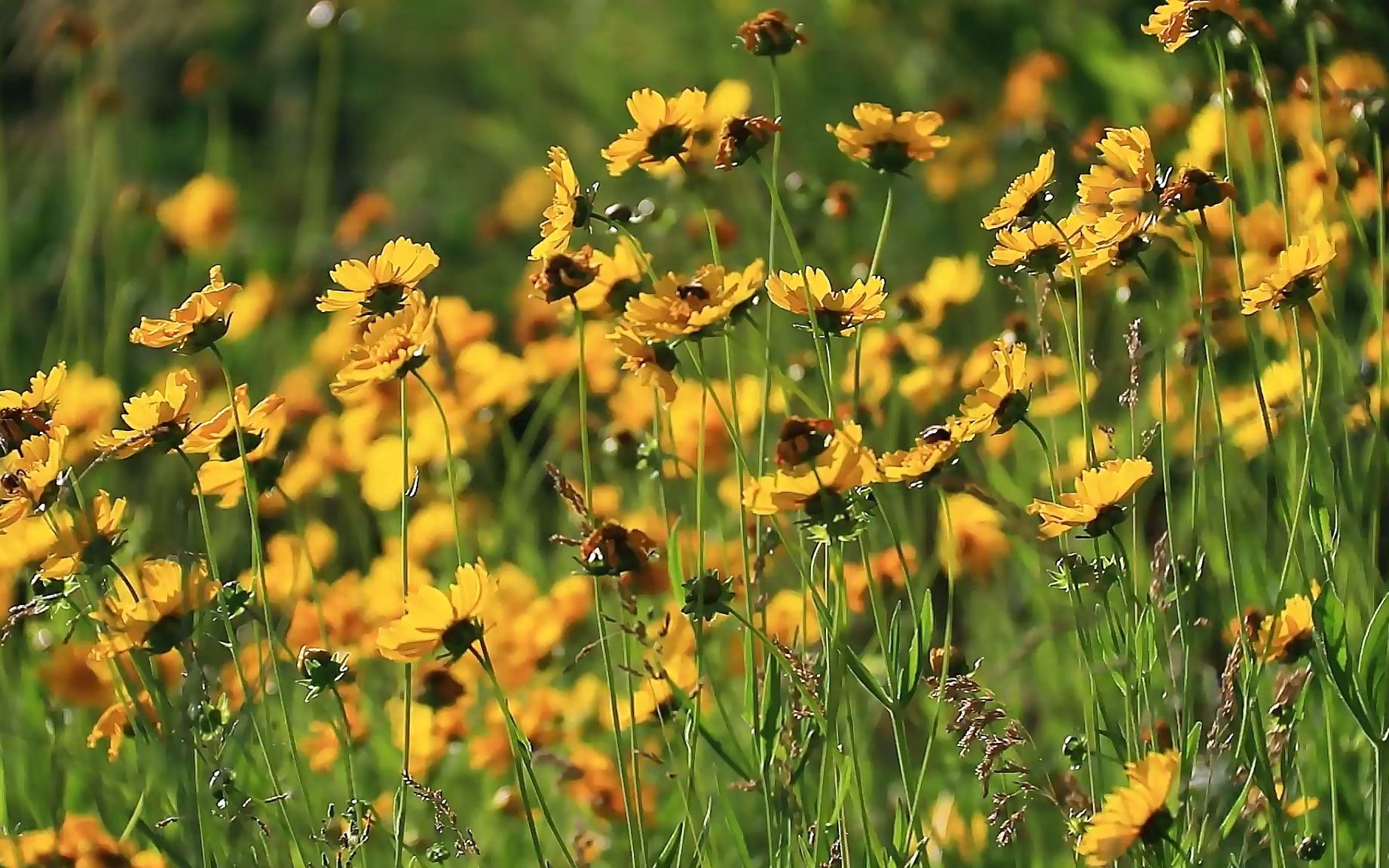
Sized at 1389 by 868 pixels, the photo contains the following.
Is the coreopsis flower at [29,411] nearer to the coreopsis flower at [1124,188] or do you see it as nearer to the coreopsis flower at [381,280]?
the coreopsis flower at [381,280]

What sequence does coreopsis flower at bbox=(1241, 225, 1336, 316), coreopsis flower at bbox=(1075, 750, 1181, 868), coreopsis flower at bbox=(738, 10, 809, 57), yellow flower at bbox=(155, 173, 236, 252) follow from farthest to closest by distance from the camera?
1. yellow flower at bbox=(155, 173, 236, 252)
2. coreopsis flower at bbox=(738, 10, 809, 57)
3. coreopsis flower at bbox=(1241, 225, 1336, 316)
4. coreopsis flower at bbox=(1075, 750, 1181, 868)

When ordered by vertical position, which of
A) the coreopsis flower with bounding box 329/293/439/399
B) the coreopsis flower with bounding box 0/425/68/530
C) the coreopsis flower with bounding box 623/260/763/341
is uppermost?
the coreopsis flower with bounding box 623/260/763/341

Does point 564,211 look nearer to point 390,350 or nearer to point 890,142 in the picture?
point 390,350

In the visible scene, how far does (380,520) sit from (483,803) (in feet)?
1.94

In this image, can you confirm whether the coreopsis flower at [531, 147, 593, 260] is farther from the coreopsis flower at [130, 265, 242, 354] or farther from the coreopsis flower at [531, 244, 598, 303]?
the coreopsis flower at [130, 265, 242, 354]

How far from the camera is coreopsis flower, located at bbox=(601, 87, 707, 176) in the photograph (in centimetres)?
105

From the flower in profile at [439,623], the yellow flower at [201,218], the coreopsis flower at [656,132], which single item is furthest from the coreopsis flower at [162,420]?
the yellow flower at [201,218]

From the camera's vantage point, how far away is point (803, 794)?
1.21m

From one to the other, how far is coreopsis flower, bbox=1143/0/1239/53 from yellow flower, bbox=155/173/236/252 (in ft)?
6.15

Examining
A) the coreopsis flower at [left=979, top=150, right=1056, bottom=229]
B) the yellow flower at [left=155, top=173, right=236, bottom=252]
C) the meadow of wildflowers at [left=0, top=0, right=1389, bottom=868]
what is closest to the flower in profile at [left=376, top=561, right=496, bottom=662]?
the meadow of wildflowers at [left=0, top=0, right=1389, bottom=868]

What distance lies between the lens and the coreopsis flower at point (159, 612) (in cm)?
103

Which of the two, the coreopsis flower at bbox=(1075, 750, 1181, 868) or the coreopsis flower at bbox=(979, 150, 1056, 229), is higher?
the coreopsis flower at bbox=(979, 150, 1056, 229)

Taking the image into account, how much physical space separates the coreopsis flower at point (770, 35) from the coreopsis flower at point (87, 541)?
1.59 feet

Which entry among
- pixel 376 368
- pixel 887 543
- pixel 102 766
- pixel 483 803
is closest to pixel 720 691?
pixel 483 803
